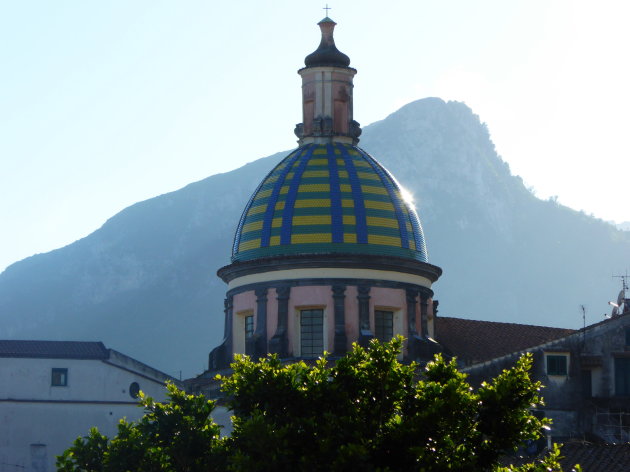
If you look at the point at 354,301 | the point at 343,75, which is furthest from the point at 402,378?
the point at 343,75

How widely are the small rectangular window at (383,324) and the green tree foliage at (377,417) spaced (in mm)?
26939

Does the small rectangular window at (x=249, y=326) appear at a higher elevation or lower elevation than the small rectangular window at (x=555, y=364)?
higher

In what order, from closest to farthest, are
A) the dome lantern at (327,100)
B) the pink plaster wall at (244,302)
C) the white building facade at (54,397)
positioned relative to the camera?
the pink plaster wall at (244,302), the dome lantern at (327,100), the white building facade at (54,397)

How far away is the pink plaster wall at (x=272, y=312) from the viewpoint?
65.4 m

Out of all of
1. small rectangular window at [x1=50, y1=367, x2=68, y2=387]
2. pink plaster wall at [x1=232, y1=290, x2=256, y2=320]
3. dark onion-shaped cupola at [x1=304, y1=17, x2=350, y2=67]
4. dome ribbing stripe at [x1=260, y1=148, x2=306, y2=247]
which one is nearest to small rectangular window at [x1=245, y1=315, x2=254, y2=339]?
pink plaster wall at [x1=232, y1=290, x2=256, y2=320]

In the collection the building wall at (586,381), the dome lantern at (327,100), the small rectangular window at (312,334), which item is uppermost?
the dome lantern at (327,100)

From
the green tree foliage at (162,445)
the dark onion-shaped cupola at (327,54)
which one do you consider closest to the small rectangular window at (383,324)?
the dark onion-shaped cupola at (327,54)

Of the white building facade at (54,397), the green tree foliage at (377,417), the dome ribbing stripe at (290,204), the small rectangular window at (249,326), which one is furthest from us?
the white building facade at (54,397)

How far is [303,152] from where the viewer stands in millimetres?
68562

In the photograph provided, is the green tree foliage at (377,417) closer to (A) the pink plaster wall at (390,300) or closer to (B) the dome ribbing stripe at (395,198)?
(A) the pink plaster wall at (390,300)

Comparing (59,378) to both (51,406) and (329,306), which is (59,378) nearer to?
(51,406)

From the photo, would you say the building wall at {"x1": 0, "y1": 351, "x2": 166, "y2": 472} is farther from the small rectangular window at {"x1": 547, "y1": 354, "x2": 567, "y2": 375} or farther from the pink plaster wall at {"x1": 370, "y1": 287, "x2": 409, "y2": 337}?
the small rectangular window at {"x1": 547, "y1": 354, "x2": 567, "y2": 375}

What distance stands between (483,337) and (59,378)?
17.1m

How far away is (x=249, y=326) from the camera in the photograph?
221 feet
